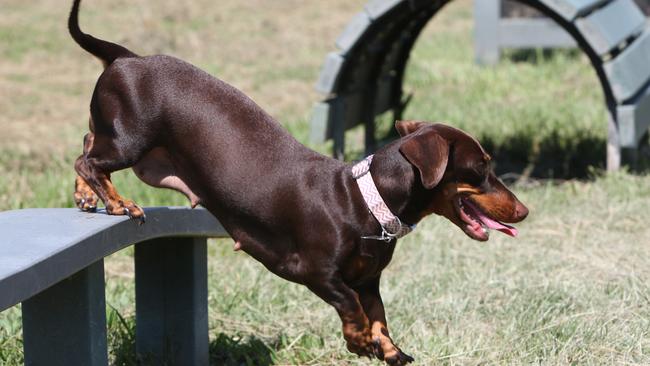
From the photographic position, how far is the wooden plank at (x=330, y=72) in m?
7.08

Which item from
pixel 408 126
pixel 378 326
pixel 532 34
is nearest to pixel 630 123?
pixel 408 126

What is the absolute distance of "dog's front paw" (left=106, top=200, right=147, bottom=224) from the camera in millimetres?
3271

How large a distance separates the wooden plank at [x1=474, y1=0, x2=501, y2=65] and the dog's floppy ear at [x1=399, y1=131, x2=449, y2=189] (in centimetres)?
898

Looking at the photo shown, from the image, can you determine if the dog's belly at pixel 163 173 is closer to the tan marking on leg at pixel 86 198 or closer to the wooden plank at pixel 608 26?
the tan marking on leg at pixel 86 198

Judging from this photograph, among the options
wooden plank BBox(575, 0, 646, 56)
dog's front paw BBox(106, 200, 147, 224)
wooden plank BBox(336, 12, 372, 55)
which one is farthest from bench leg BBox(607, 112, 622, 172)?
dog's front paw BBox(106, 200, 147, 224)

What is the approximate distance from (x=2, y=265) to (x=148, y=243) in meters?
1.35

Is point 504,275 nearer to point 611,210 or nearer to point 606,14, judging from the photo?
point 611,210

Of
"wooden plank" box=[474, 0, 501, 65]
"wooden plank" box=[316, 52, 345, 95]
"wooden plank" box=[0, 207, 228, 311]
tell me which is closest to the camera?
"wooden plank" box=[0, 207, 228, 311]

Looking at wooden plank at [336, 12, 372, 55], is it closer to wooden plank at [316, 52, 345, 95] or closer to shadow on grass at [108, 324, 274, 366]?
wooden plank at [316, 52, 345, 95]

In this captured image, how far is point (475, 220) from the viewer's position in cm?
311

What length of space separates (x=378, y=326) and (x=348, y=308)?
6.7 inches

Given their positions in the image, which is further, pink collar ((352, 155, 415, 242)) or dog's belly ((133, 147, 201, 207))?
dog's belly ((133, 147, 201, 207))

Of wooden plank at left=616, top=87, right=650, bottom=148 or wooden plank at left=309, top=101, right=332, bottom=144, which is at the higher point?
wooden plank at left=616, top=87, right=650, bottom=148

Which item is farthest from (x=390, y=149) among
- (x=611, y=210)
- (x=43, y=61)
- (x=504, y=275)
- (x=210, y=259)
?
(x=43, y=61)
